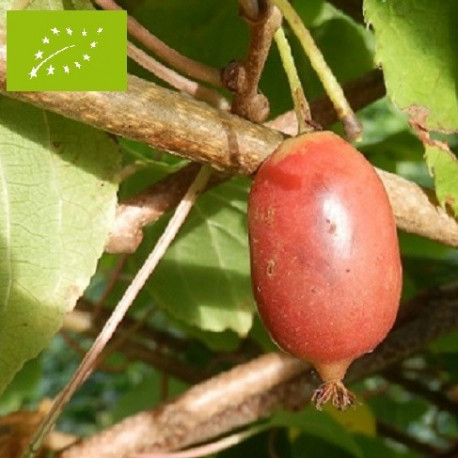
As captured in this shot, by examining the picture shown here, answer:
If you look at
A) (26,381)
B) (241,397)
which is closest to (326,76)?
(241,397)

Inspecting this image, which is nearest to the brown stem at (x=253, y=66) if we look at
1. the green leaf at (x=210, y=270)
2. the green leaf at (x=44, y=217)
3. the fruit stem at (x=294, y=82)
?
the fruit stem at (x=294, y=82)

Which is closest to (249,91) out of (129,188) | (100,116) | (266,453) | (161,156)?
(100,116)

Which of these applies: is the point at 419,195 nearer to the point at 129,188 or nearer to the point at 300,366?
the point at 300,366

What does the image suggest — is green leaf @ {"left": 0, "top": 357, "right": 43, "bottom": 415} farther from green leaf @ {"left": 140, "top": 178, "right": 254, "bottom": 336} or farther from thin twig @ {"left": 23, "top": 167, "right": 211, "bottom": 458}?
thin twig @ {"left": 23, "top": 167, "right": 211, "bottom": 458}

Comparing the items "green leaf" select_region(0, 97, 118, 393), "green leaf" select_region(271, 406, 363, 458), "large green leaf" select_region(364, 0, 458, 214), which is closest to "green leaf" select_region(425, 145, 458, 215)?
"large green leaf" select_region(364, 0, 458, 214)

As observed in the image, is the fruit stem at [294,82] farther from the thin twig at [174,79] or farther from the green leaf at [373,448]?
the green leaf at [373,448]

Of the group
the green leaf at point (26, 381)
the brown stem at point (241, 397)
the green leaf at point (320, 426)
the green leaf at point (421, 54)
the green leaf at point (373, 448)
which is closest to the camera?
the green leaf at point (421, 54)
